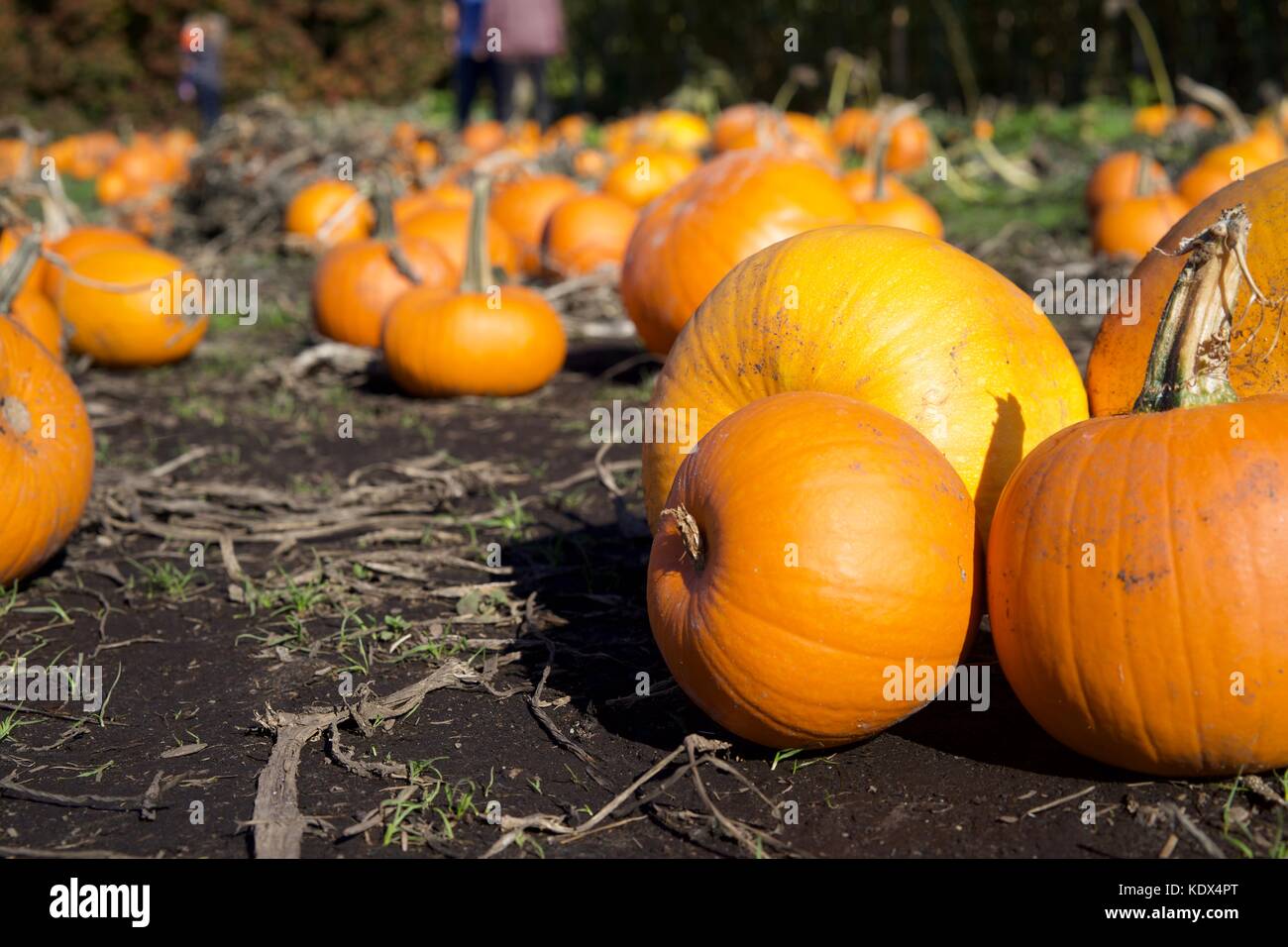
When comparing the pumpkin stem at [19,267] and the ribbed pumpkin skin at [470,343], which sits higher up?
the pumpkin stem at [19,267]

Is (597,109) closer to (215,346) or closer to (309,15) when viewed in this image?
(309,15)

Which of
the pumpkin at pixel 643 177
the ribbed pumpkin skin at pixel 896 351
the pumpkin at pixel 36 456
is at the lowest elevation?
the pumpkin at pixel 36 456

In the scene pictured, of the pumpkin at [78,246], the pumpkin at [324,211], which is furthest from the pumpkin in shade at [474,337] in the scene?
the pumpkin at [324,211]

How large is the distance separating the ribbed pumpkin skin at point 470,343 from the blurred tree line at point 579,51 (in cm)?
1318

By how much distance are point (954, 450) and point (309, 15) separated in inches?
919

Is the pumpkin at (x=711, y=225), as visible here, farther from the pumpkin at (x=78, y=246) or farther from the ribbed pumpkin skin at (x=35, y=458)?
the pumpkin at (x=78, y=246)

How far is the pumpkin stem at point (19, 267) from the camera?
4.33 meters

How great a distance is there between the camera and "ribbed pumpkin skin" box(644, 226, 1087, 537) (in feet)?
9.73

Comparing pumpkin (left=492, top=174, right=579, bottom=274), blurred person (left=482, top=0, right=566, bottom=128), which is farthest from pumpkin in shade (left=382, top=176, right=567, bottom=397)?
blurred person (left=482, top=0, right=566, bottom=128)

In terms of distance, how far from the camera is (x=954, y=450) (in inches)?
116

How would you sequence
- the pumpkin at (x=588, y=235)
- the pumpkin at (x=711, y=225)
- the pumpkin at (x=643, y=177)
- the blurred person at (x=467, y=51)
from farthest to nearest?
the blurred person at (x=467, y=51)
the pumpkin at (x=643, y=177)
the pumpkin at (x=588, y=235)
the pumpkin at (x=711, y=225)

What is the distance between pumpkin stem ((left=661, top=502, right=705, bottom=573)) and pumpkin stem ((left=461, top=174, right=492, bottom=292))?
3369 mm

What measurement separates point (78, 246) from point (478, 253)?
7.52 feet

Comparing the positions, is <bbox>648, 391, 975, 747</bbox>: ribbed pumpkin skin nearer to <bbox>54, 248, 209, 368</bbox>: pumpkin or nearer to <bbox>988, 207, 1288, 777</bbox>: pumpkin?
<bbox>988, 207, 1288, 777</bbox>: pumpkin
